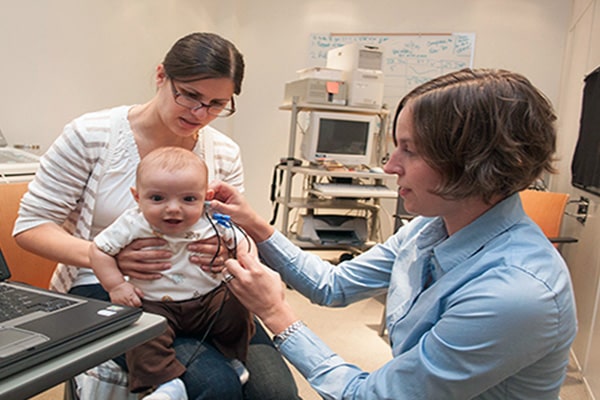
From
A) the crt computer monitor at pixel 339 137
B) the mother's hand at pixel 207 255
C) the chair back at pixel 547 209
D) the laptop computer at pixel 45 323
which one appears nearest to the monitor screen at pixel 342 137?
the crt computer monitor at pixel 339 137

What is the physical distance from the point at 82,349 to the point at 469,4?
4746 millimetres

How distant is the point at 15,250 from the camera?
137 cm

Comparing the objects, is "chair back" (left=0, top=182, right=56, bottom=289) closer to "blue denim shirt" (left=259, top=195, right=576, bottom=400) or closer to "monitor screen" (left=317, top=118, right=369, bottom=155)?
"blue denim shirt" (left=259, top=195, right=576, bottom=400)

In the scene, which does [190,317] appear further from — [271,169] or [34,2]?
[271,169]

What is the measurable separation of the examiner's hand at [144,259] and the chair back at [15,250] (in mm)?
510

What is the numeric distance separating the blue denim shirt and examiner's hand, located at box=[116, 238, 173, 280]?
35 cm

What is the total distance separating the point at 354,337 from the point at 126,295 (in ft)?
6.46

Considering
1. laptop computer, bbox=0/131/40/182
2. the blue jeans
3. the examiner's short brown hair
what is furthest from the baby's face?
laptop computer, bbox=0/131/40/182

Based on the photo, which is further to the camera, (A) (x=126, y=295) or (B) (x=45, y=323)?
(A) (x=126, y=295)

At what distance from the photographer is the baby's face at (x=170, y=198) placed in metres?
1.05

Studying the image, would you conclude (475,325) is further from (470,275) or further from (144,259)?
(144,259)

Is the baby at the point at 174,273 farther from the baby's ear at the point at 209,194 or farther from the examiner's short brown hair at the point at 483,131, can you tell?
the examiner's short brown hair at the point at 483,131

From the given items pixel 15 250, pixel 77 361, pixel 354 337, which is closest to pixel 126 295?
pixel 77 361

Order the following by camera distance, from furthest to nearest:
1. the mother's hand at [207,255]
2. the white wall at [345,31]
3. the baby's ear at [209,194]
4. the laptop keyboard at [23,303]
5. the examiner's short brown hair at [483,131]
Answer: the white wall at [345,31] < the baby's ear at [209,194] < the mother's hand at [207,255] < the examiner's short brown hair at [483,131] < the laptop keyboard at [23,303]
